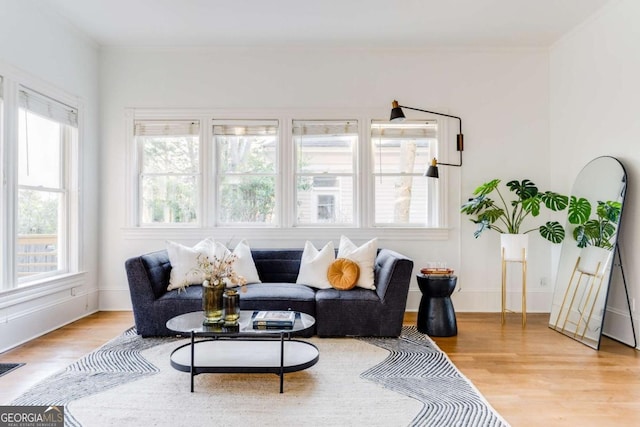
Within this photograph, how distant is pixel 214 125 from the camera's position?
465 centimetres

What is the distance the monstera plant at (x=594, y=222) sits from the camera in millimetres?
3490

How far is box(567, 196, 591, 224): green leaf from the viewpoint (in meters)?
3.81

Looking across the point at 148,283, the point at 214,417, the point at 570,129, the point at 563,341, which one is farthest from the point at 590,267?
the point at 148,283

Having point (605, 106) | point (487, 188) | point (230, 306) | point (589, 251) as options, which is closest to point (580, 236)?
point (589, 251)

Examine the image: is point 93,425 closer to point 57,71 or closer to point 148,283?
Result: point 148,283

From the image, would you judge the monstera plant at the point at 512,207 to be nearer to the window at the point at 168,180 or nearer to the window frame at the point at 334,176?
the window frame at the point at 334,176

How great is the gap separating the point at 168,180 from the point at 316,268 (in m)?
2.13

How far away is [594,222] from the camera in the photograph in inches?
146

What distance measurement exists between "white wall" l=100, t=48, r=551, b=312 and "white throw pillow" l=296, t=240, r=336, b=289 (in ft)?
1.86

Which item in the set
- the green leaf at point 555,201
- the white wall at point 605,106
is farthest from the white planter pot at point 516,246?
the white wall at point 605,106

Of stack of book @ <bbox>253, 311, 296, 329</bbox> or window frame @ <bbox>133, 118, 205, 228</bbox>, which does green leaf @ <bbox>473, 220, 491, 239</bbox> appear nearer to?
stack of book @ <bbox>253, 311, 296, 329</bbox>

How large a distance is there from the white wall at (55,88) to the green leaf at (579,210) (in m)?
5.05

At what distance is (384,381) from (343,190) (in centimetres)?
248

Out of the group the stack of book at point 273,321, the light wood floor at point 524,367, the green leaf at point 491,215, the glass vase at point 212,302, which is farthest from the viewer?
the green leaf at point 491,215
